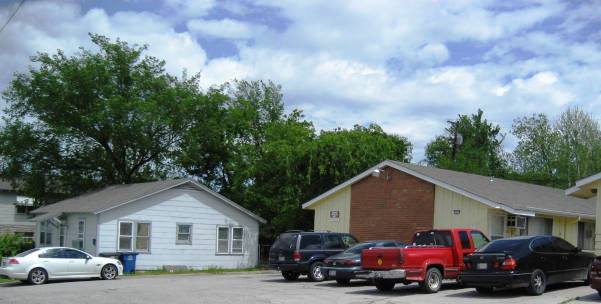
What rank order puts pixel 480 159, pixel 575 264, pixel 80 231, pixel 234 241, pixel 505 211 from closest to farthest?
1. pixel 575 264
2. pixel 505 211
3. pixel 80 231
4. pixel 234 241
5. pixel 480 159

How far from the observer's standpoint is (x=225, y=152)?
45.9 metres

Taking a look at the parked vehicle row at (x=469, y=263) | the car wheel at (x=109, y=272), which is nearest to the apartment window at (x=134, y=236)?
the car wheel at (x=109, y=272)

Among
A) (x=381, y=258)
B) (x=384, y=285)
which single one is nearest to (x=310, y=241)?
(x=384, y=285)

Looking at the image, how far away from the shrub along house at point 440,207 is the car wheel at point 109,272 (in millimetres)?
10537

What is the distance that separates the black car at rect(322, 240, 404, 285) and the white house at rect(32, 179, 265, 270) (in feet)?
41.5

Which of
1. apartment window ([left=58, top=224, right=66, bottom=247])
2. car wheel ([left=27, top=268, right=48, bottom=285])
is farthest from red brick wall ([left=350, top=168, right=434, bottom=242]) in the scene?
apartment window ([left=58, top=224, right=66, bottom=247])

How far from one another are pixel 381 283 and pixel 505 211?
8.81 meters

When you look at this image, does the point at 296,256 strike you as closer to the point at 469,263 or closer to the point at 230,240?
the point at 469,263

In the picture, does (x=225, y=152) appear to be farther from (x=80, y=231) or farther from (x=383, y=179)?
(x=383, y=179)

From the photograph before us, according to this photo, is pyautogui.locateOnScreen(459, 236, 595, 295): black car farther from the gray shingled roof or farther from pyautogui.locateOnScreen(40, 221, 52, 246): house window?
pyautogui.locateOnScreen(40, 221, 52, 246): house window

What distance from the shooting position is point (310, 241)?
78.8ft

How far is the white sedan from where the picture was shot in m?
22.9

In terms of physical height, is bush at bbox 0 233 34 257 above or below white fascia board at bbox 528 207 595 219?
below

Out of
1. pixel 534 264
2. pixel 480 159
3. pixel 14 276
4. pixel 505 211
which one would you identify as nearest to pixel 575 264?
pixel 534 264
